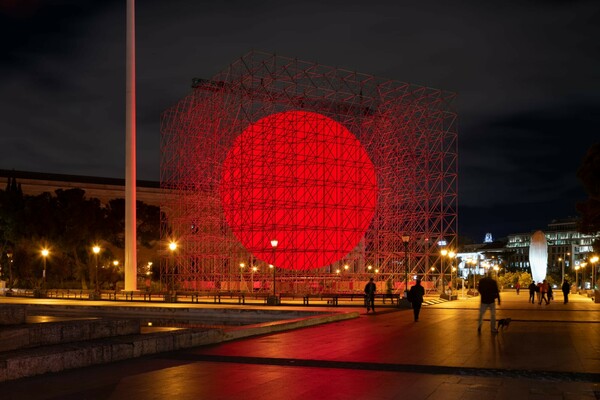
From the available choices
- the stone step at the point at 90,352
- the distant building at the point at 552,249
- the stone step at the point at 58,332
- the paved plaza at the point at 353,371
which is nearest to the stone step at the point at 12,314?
the stone step at the point at 58,332

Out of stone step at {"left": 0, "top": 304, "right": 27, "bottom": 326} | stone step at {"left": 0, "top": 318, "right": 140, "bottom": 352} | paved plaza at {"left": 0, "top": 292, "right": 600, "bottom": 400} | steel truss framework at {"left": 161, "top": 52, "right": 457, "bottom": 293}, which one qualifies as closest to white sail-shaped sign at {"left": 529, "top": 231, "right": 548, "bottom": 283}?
steel truss framework at {"left": 161, "top": 52, "right": 457, "bottom": 293}

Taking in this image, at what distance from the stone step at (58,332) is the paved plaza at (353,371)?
1290 millimetres

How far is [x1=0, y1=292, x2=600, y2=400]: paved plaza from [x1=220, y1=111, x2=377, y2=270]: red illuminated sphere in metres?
26.7

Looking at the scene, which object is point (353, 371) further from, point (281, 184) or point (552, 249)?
point (552, 249)

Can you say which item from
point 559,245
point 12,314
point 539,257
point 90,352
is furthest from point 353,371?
point 559,245

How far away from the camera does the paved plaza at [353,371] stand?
8.42 meters

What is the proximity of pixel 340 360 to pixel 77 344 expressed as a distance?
4.10 metres

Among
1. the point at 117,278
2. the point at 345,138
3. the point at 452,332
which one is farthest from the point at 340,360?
the point at 117,278

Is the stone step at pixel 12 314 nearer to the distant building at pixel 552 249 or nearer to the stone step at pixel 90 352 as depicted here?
the stone step at pixel 90 352

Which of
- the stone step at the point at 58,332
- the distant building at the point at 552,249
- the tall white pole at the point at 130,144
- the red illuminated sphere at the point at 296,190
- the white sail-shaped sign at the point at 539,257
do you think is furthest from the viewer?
the distant building at the point at 552,249

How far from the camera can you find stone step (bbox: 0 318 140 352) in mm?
10664

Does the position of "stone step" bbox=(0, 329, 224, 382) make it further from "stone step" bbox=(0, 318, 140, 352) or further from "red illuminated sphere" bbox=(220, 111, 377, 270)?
"red illuminated sphere" bbox=(220, 111, 377, 270)

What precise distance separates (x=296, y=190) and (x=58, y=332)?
31.9 m

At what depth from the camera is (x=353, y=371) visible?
10.2 m
